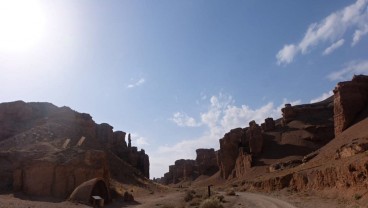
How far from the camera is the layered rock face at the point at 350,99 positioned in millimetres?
64125

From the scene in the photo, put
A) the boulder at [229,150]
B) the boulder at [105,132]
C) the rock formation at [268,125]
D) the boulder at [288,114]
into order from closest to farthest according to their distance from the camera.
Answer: the boulder at [105,132], the boulder at [229,150], the boulder at [288,114], the rock formation at [268,125]

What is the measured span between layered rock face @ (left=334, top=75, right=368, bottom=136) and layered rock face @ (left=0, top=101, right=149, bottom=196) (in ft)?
134

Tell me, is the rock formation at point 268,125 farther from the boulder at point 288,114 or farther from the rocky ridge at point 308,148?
the boulder at point 288,114

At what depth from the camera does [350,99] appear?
211 ft

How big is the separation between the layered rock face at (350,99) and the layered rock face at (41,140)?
134 feet

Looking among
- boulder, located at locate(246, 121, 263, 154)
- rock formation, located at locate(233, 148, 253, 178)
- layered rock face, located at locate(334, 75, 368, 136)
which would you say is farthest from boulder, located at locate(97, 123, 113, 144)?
layered rock face, located at locate(334, 75, 368, 136)

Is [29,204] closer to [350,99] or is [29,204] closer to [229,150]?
[350,99]

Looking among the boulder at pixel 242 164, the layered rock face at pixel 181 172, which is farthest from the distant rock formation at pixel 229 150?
the layered rock face at pixel 181 172

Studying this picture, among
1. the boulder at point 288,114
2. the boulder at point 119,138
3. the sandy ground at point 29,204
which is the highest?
the boulder at point 288,114

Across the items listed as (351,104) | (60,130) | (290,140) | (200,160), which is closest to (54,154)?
(60,130)

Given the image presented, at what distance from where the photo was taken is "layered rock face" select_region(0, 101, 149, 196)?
122 ft

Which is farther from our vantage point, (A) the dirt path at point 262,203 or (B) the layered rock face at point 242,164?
(B) the layered rock face at point 242,164

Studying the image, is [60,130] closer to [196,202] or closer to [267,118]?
[196,202]

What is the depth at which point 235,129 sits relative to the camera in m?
106
